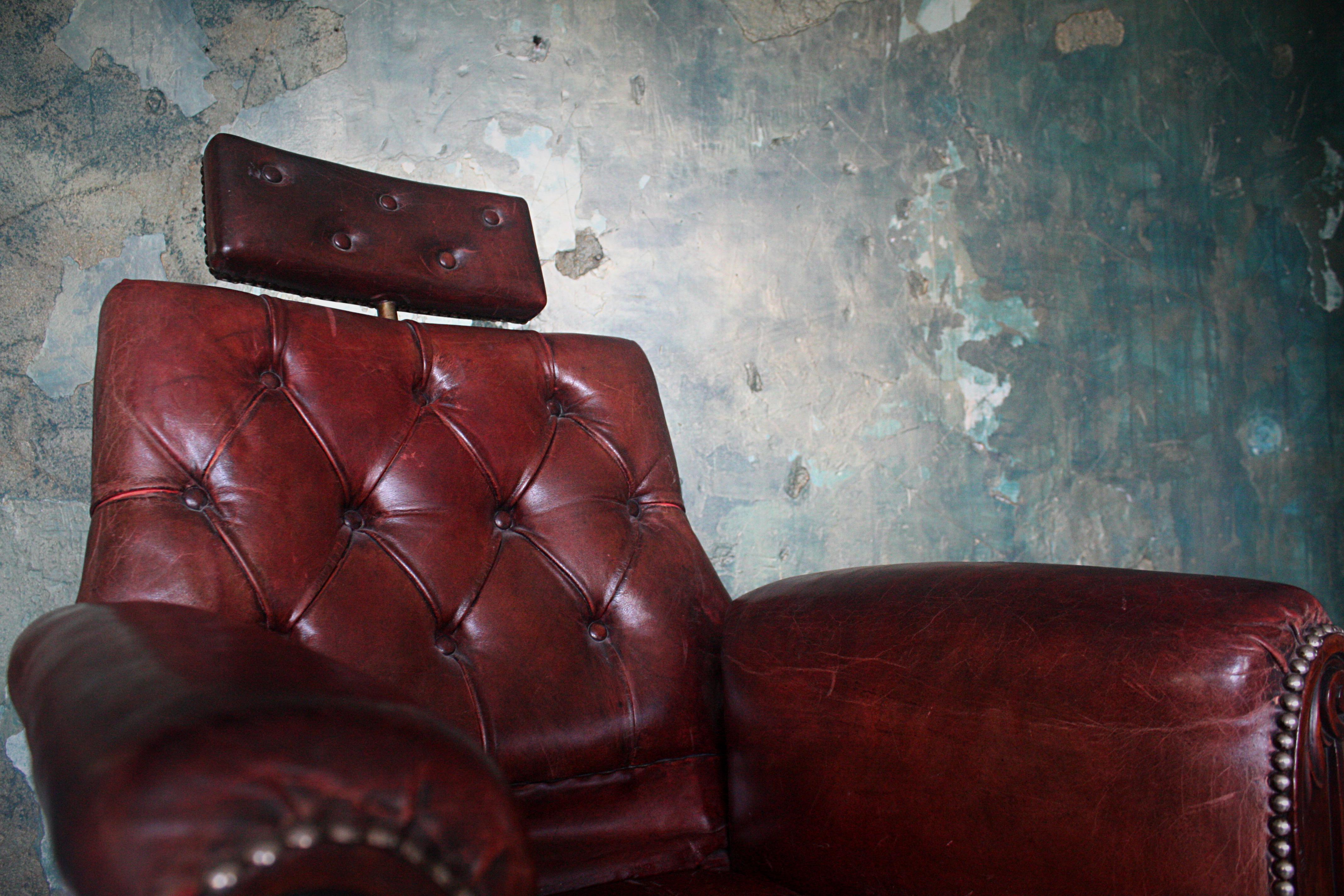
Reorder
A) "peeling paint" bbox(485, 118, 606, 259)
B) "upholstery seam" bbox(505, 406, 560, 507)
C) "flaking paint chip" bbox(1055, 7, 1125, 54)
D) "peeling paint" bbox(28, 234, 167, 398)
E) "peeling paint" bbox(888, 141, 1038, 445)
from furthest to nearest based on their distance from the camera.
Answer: "flaking paint chip" bbox(1055, 7, 1125, 54) → "peeling paint" bbox(888, 141, 1038, 445) → "peeling paint" bbox(485, 118, 606, 259) → "peeling paint" bbox(28, 234, 167, 398) → "upholstery seam" bbox(505, 406, 560, 507)

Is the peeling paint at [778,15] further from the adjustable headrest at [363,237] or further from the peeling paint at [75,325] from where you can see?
the peeling paint at [75,325]

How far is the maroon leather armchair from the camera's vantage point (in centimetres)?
32

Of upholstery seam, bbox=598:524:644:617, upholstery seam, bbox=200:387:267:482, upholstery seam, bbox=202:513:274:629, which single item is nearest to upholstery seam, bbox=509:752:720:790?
upholstery seam, bbox=598:524:644:617

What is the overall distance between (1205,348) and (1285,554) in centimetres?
57

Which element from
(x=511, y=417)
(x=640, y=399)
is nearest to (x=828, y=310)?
(x=640, y=399)

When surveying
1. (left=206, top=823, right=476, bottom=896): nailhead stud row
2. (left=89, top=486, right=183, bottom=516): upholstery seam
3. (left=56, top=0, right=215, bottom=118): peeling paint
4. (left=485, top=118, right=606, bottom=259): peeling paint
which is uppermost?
(left=56, top=0, right=215, bottom=118): peeling paint

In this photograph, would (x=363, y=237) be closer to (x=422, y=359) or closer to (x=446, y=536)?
(x=422, y=359)

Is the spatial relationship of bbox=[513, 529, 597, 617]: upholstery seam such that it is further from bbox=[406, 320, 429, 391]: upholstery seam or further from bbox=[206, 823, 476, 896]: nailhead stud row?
bbox=[206, 823, 476, 896]: nailhead stud row

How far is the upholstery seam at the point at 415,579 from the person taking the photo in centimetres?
85

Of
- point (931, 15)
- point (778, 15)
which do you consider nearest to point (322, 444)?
point (778, 15)

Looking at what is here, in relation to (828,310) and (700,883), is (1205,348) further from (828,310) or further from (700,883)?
(700,883)

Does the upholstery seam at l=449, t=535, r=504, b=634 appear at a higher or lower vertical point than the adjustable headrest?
lower

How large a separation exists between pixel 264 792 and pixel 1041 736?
0.54 metres

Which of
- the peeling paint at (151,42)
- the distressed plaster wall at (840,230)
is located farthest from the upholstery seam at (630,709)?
the peeling paint at (151,42)
